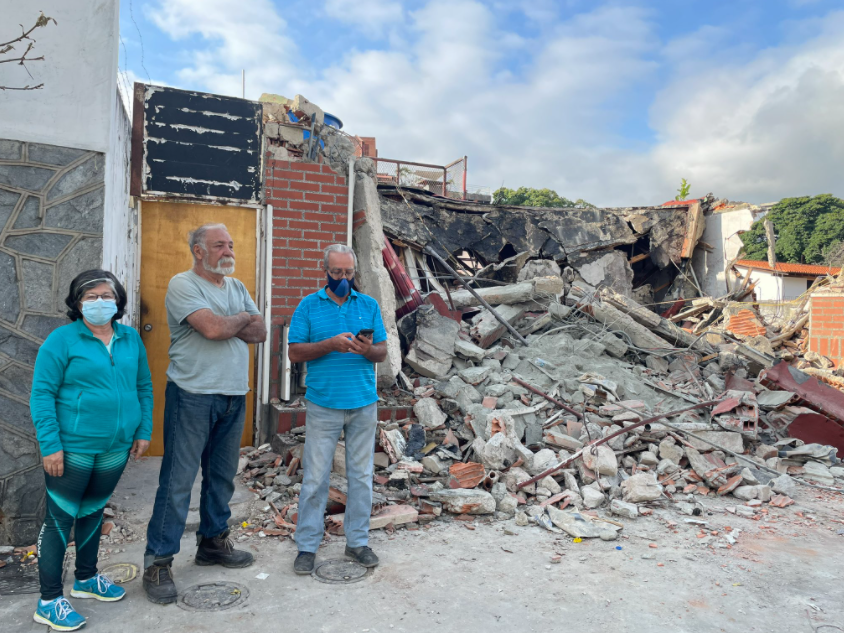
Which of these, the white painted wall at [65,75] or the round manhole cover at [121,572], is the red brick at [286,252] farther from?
the round manhole cover at [121,572]

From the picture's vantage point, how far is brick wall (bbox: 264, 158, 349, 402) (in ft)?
18.3

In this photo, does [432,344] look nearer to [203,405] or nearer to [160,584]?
[203,405]

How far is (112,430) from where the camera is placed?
105 inches

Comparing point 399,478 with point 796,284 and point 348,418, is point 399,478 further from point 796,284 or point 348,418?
point 796,284

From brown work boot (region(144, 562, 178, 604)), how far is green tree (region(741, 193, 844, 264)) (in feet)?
116

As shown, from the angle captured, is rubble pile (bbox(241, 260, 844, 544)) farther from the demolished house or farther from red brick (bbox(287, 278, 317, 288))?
red brick (bbox(287, 278, 317, 288))

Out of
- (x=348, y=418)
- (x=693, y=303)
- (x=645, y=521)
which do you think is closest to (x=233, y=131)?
(x=348, y=418)

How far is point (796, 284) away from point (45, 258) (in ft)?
84.6

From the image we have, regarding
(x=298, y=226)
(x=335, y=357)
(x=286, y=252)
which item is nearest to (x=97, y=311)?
(x=335, y=357)

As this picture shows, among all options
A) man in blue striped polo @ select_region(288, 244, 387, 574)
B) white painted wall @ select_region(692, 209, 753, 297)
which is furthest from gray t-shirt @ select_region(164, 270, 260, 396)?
white painted wall @ select_region(692, 209, 753, 297)

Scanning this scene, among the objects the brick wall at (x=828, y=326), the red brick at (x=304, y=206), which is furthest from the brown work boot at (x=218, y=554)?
the brick wall at (x=828, y=326)

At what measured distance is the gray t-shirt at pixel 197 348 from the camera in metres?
2.95

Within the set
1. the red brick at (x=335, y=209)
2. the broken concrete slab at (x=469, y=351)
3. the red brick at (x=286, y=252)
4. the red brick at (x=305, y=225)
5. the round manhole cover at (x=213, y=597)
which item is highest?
the red brick at (x=335, y=209)

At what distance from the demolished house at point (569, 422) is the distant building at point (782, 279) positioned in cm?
1256
